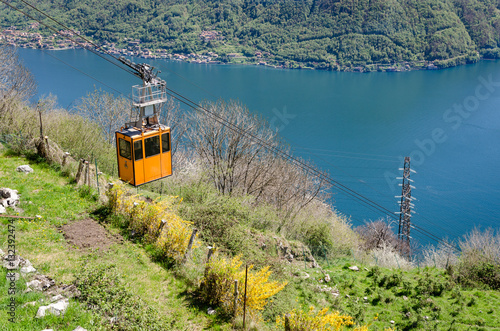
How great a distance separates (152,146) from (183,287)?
5329mm

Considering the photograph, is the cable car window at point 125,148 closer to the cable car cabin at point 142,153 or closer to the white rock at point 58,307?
the cable car cabin at point 142,153

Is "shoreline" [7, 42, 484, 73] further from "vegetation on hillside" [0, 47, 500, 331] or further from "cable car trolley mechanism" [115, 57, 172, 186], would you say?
"cable car trolley mechanism" [115, 57, 172, 186]

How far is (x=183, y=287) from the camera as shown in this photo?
10.4 metres

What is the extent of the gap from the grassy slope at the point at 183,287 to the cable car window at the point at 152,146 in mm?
2494

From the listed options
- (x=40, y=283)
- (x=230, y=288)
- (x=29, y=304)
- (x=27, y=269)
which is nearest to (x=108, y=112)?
(x=27, y=269)

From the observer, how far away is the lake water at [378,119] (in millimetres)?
47219

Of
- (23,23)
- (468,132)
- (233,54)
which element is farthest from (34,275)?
(233,54)

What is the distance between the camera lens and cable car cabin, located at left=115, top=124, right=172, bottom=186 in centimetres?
1341

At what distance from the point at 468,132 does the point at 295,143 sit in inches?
1200

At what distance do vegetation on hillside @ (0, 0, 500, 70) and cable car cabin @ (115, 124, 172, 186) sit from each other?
85.9 m

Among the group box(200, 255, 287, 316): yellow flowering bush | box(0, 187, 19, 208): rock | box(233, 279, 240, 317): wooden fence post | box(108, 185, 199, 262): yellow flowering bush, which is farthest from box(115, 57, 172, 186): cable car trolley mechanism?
box(233, 279, 240, 317): wooden fence post

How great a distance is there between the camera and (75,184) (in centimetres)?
1436

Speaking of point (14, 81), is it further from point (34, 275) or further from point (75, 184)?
point (34, 275)

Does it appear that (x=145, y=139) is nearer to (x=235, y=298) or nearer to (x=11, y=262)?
(x=11, y=262)
